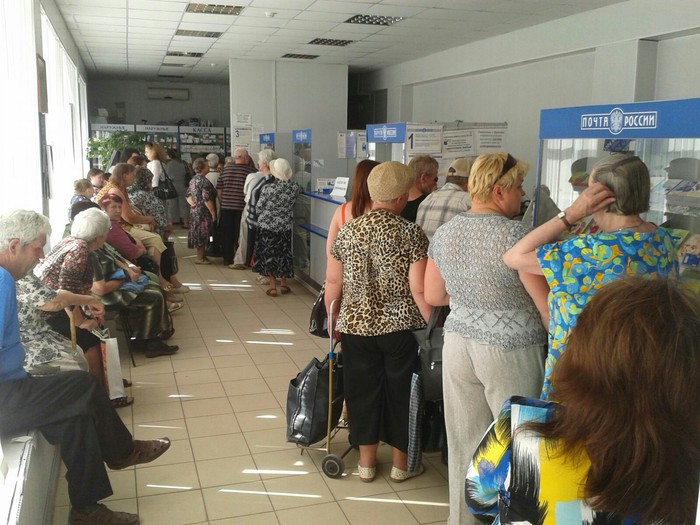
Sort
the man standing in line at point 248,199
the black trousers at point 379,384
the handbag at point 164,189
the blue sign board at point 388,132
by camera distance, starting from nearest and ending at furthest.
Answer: the black trousers at point 379,384 < the blue sign board at point 388,132 < the man standing in line at point 248,199 < the handbag at point 164,189

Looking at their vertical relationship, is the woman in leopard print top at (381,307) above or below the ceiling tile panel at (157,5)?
below

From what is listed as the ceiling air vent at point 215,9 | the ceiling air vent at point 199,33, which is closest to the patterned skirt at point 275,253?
the ceiling air vent at point 215,9

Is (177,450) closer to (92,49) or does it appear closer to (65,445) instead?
(65,445)

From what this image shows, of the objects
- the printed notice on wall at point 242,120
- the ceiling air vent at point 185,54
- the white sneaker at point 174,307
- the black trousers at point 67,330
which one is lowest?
the white sneaker at point 174,307

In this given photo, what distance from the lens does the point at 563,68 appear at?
27.4 feet

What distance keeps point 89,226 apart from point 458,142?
14.1 ft

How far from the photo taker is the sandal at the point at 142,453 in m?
3.11

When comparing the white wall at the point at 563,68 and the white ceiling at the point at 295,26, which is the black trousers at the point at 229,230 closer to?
the white ceiling at the point at 295,26

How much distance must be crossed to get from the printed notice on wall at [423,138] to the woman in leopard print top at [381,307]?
10.9 feet

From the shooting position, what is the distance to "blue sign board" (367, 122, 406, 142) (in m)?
6.44

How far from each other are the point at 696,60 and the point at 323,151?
23.3ft

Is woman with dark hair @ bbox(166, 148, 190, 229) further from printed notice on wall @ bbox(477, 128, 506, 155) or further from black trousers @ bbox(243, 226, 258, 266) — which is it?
printed notice on wall @ bbox(477, 128, 506, 155)

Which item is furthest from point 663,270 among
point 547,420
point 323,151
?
point 323,151

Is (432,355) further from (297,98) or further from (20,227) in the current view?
(297,98)
